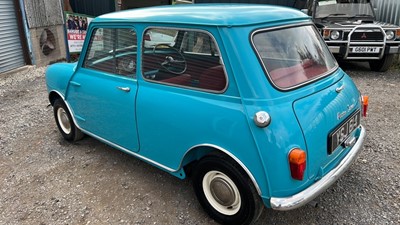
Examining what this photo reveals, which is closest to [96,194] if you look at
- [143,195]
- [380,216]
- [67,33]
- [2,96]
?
[143,195]

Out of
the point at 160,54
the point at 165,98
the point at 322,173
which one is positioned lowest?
the point at 322,173

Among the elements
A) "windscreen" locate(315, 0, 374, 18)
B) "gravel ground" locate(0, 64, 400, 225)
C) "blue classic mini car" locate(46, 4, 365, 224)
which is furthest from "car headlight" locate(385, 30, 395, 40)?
"blue classic mini car" locate(46, 4, 365, 224)

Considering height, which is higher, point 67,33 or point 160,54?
point 160,54

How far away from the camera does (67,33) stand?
29.8ft

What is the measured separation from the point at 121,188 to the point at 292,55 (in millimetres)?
2082

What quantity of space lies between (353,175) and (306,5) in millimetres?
6230

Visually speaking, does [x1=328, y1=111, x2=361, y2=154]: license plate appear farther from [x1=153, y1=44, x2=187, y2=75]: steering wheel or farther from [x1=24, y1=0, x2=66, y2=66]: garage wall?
[x1=24, y1=0, x2=66, y2=66]: garage wall

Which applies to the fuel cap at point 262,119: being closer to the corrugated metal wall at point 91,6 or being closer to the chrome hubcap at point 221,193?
the chrome hubcap at point 221,193

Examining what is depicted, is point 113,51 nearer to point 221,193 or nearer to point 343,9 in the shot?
point 221,193

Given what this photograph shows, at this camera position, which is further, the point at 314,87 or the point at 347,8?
the point at 347,8

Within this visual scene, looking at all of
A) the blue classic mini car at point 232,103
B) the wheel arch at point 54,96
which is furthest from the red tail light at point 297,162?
the wheel arch at point 54,96

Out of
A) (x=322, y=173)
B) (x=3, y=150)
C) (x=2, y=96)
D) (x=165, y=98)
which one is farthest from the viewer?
(x=2, y=96)

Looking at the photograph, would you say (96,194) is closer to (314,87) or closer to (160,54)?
(160,54)

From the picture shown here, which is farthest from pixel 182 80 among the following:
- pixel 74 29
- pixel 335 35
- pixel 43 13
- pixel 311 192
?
pixel 74 29
